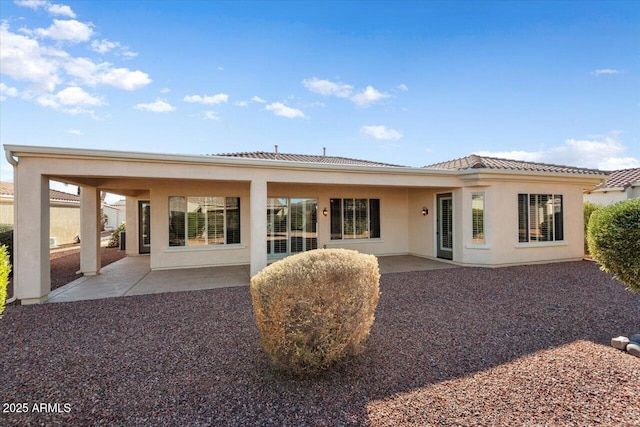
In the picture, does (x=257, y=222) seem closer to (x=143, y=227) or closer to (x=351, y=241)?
(x=351, y=241)

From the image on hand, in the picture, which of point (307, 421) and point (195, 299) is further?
point (195, 299)

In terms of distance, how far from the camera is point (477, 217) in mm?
11789

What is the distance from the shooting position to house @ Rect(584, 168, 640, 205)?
16.6 m

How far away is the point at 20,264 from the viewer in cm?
727

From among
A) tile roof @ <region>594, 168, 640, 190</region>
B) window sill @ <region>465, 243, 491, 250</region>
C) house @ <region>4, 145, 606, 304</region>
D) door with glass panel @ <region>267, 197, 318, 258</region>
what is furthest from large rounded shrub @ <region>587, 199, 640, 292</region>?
tile roof @ <region>594, 168, 640, 190</region>

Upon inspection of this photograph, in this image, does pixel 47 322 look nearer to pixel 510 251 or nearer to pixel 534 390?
pixel 534 390

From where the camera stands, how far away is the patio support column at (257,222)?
9328 mm

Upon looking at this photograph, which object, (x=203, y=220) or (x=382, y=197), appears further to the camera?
(x=382, y=197)

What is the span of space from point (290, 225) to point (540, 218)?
1055 centimetres

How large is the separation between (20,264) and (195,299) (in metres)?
4.21

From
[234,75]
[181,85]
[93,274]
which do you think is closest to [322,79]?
[234,75]

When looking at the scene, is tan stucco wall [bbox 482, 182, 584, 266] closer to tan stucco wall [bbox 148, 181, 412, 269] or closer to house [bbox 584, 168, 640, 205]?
tan stucco wall [bbox 148, 181, 412, 269]

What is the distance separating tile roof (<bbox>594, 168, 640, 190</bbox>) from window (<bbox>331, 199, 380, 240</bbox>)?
490 inches

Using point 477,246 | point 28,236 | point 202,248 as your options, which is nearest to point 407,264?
point 477,246
